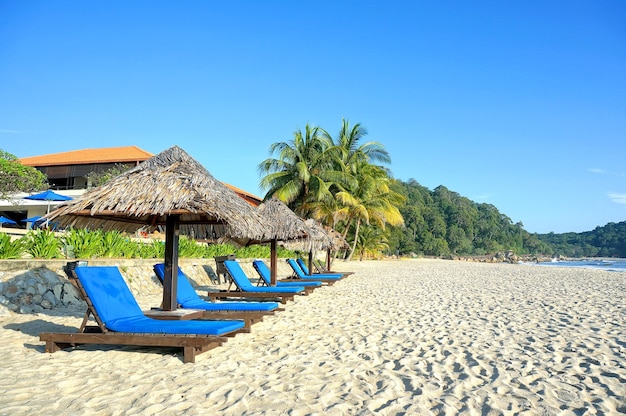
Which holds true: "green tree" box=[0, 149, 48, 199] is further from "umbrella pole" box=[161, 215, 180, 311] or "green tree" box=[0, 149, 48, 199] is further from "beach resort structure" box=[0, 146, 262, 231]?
"umbrella pole" box=[161, 215, 180, 311]

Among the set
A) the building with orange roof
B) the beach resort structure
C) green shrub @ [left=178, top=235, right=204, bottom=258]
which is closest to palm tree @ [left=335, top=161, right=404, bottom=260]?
the beach resort structure

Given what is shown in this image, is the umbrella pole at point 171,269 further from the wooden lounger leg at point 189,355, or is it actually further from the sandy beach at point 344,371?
the wooden lounger leg at point 189,355

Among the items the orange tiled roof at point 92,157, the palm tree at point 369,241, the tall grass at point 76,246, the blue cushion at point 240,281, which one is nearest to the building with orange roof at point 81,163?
the orange tiled roof at point 92,157

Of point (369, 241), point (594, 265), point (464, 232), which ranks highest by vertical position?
point (464, 232)

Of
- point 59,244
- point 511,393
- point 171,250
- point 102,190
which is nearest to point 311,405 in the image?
point 511,393

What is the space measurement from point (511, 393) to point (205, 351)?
8.71ft

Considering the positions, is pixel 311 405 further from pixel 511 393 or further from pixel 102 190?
pixel 102 190

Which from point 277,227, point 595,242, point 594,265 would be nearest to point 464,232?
point 594,265

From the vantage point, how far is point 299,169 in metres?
21.1

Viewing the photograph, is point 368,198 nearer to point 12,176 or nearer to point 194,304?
point 12,176

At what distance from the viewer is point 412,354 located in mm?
4484

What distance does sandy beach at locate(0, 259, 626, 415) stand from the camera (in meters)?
3.05

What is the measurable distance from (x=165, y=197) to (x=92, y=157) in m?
29.8

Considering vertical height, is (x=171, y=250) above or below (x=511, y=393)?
above
